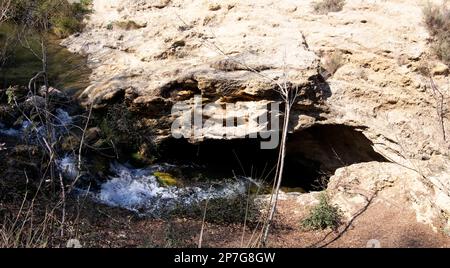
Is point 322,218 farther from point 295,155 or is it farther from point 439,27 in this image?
point 439,27

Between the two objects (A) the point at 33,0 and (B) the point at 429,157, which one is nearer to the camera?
(B) the point at 429,157

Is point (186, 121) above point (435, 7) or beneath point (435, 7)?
beneath

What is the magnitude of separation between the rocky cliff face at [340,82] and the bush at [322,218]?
0.39 m

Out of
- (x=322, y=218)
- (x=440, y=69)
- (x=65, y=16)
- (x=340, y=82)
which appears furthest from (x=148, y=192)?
(x=65, y=16)

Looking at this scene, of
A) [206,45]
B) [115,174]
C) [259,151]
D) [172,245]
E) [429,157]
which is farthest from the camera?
[259,151]

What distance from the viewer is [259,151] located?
32.2ft

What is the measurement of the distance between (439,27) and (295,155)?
383cm

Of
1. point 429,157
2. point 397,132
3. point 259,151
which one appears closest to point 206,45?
point 259,151

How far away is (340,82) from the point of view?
8109 mm

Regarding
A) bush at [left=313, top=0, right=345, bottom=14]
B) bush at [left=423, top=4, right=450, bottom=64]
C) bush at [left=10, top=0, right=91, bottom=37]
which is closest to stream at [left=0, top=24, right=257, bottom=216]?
bush at [left=10, top=0, right=91, bottom=37]

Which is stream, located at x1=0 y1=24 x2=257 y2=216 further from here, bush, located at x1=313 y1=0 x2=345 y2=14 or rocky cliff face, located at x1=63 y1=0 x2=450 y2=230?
bush, located at x1=313 y1=0 x2=345 y2=14

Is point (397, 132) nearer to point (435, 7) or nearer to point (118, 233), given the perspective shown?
point (435, 7)

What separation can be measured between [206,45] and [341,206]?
4.12 m

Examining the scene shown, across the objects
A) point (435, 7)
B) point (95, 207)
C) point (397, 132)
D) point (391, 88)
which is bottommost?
point (95, 207)
